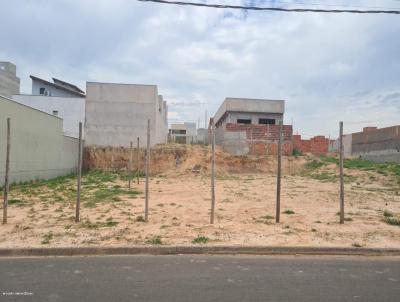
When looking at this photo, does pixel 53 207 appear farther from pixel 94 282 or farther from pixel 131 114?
pixel 131 114

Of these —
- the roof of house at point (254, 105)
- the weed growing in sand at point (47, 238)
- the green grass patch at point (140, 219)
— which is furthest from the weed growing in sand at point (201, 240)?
the roof of house at point (254, 105)

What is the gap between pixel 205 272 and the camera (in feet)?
17.2

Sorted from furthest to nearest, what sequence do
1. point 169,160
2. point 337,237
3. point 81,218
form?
point 169,160 → point 81,218 → point 337,237

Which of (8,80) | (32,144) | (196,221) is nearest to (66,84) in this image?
(8,80)

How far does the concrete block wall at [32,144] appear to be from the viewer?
17130 mm

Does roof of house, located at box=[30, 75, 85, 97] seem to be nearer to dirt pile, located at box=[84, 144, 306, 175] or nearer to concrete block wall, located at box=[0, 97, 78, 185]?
dirt pile, located at box=[84, 144, 306, 175]

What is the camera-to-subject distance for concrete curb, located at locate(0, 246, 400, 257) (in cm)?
621

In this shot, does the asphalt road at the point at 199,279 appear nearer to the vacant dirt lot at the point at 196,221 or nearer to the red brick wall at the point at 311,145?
the vacant dirt lot at the point at 196,221

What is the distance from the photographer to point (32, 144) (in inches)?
776

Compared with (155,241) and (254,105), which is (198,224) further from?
(254,105)

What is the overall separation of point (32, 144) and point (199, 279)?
57.5 ft

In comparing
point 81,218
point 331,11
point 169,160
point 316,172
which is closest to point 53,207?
point 81,218

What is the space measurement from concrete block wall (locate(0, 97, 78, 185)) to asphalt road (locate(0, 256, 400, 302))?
12.8 metres

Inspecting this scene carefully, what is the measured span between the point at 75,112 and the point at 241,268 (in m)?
30.0
